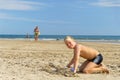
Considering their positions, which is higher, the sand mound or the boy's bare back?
the boy's bare back

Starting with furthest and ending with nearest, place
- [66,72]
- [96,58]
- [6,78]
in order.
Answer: [96,58] → [66,72] → [6,78]

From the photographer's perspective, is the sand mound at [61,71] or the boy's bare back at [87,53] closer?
the sand mound at [61,71]

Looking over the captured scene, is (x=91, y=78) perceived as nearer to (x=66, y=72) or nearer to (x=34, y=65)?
(x=66, y=72)

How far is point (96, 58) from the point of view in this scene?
38.5 feet

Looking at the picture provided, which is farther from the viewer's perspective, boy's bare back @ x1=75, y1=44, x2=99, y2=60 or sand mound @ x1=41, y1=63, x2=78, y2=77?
boy's bare back @ x1=75, y1=44, x2=99, y2=60

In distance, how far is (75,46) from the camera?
1124 cm

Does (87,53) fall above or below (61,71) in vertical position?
above

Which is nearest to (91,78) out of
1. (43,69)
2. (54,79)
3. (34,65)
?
(54,79)

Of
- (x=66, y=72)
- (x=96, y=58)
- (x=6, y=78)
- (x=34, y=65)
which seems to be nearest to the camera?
(x=6, y=78)

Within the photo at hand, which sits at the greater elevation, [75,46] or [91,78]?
[75,46]

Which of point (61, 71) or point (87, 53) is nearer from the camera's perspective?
point (61, 71)

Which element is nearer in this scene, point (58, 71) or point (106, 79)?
point (106, 79)

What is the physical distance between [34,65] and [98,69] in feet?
8.58

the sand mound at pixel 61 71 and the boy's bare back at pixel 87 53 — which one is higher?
the boy's bare back at pixel 87 53
